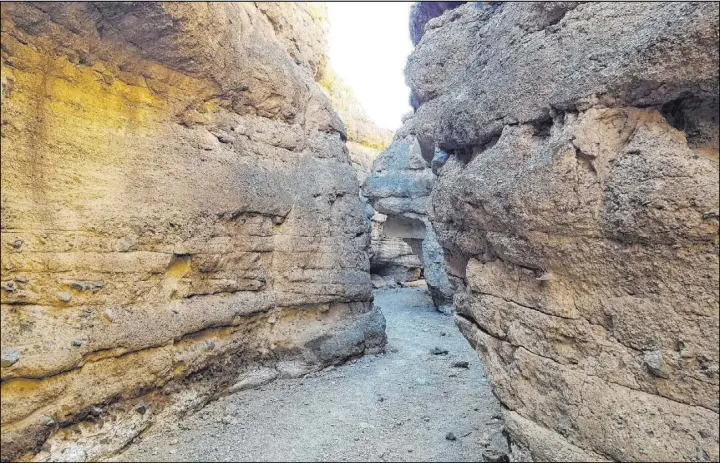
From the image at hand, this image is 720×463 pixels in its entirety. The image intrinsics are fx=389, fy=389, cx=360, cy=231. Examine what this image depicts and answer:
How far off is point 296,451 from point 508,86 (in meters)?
4.45

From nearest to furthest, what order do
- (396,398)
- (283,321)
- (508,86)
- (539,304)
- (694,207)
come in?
(694,207) → (539,304) → (508,86) → (396,398) → (283,321)

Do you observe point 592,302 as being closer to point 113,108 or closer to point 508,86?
point 508,86

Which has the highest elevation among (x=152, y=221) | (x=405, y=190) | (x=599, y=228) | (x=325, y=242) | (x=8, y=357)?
(x=405, y=190)

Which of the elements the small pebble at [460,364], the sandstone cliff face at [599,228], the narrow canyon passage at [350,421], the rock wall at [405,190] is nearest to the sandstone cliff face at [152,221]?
the narrow canyon passage at [350,421]

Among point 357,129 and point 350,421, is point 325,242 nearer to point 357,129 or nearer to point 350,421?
point 350,421

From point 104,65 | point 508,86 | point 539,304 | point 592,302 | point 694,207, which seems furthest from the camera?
point 104,65

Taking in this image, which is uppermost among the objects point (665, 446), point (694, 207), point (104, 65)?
point (104, 65)

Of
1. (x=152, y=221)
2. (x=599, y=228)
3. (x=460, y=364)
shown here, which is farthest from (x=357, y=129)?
(x=599, y=228)

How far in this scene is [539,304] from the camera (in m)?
3.50

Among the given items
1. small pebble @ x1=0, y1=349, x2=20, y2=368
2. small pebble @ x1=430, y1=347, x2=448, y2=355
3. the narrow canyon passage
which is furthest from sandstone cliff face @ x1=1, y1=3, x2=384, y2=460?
small pebble @ x1=430, y1=347, x2=448, y2=355

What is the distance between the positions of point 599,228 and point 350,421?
3.67m

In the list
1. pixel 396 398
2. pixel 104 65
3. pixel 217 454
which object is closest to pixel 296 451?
pixel 217 454

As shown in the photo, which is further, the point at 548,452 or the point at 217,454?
the point at 217,454

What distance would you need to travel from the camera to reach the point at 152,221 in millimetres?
4773
